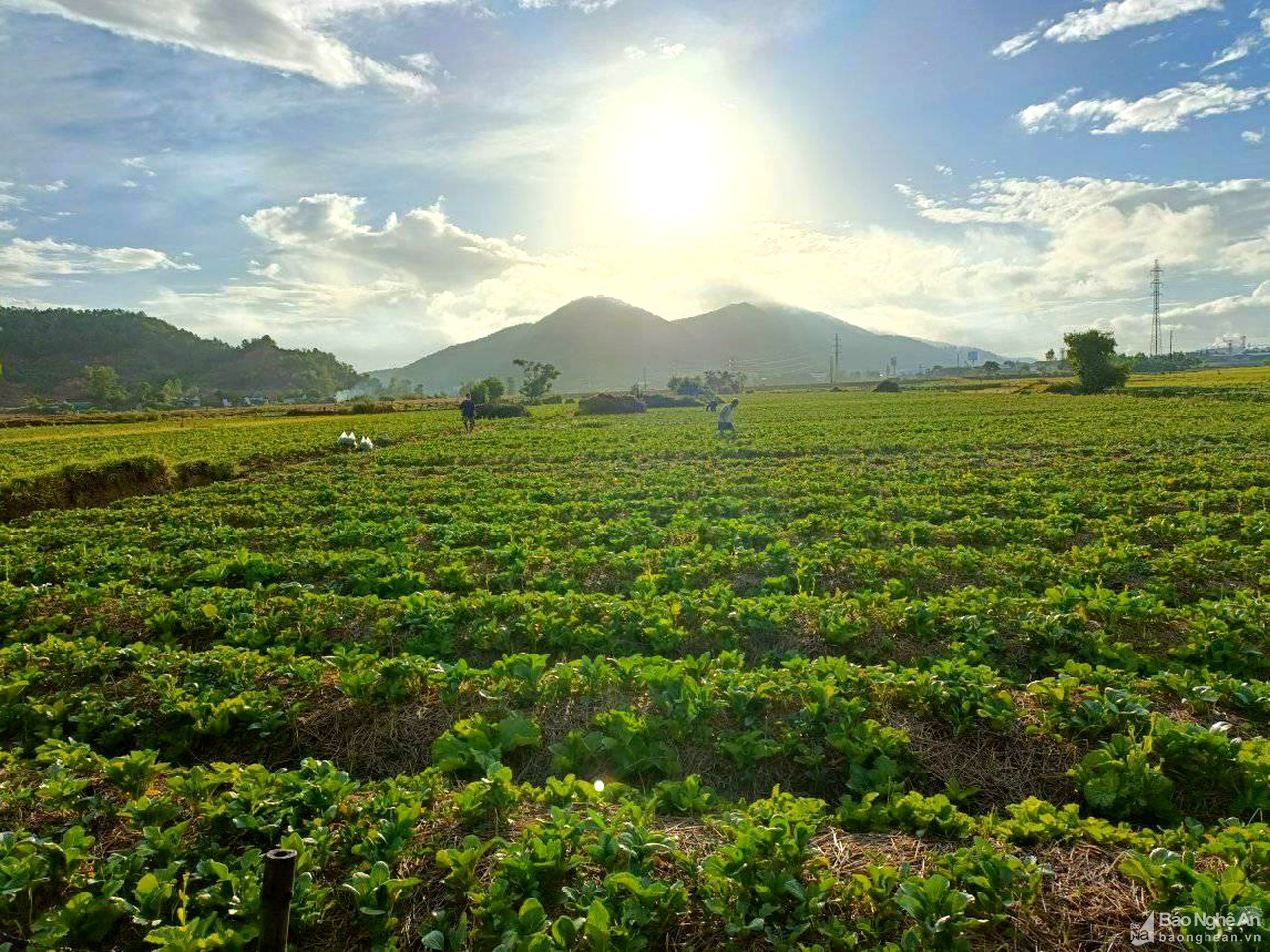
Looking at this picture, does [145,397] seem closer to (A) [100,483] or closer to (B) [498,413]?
(B) [498,413]

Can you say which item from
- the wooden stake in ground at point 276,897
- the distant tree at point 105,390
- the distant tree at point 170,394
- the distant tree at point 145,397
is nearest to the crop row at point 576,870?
the wooden stake in ground at point 276,897

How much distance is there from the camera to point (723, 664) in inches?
259

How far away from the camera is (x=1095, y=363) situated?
80625mm

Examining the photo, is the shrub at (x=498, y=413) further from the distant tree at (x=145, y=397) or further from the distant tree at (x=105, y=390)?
the distant tree at (x=105, y=390)

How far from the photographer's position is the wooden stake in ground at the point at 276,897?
9.48 feet

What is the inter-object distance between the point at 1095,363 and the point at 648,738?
96.1m

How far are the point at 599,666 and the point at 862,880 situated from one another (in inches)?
125

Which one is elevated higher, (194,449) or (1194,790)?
(194,449)

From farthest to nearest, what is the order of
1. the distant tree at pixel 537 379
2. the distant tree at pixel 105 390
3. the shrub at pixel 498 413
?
the distant tree at pixel 105 390, the distant tree at pixel 537 379, the shrub at pixel 498 413

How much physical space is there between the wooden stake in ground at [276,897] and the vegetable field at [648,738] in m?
0.52

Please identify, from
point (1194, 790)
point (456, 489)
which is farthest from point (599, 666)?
point (456, 489)

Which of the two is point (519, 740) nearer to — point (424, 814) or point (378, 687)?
point (424, 814)

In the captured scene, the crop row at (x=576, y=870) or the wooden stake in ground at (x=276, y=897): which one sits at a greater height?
the wooden stake in ground at (x=276, y=897)

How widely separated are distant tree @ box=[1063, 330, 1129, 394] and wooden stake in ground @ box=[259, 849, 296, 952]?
9542 centimetres
